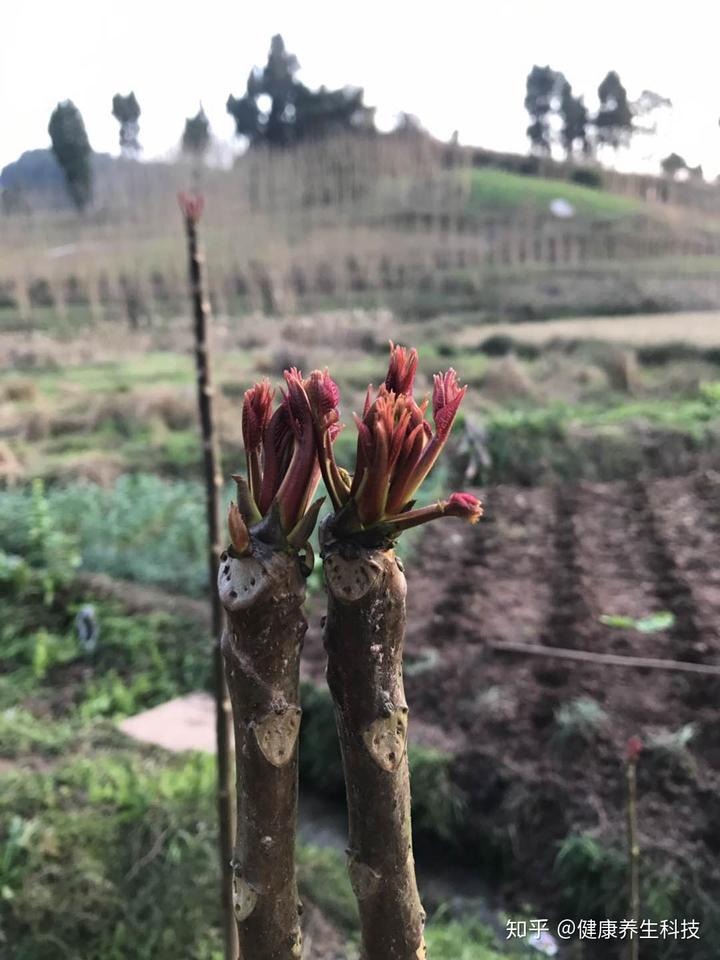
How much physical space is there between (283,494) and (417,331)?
4340 mm

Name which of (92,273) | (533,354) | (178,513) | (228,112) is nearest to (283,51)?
(228,112)

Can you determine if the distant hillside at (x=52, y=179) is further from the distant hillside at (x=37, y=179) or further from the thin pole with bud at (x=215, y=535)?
the thin pole with bud at (x=215, y=535)

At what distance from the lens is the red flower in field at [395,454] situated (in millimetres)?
464

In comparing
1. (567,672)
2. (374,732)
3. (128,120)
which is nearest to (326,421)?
(374,732)

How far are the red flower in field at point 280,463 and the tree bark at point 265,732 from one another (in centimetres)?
2

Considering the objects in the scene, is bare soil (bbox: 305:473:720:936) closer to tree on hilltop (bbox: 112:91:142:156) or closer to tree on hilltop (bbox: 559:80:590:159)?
tree on hilltop (bbox: 559:80:590:159)

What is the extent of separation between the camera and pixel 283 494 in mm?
495

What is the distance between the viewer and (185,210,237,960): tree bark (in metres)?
1.05

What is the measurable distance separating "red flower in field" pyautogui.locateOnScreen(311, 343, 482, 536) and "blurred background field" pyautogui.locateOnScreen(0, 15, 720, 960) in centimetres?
140

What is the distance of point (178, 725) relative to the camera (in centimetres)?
244

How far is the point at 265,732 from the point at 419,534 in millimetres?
3073

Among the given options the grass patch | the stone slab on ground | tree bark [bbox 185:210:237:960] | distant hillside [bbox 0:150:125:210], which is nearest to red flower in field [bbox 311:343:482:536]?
tree bark [bbox 185:210:237:960]

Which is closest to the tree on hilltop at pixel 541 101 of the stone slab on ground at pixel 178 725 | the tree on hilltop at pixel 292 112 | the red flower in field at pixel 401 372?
the tree on hilltop at pixel 292 112

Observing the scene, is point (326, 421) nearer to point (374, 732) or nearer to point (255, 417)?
point (255, 417)
